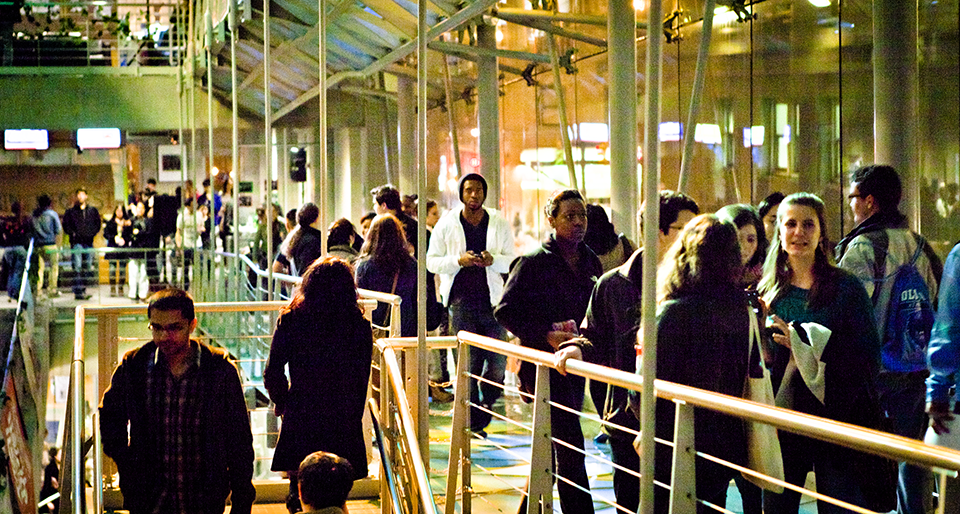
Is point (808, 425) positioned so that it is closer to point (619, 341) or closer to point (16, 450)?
point (619, 341)

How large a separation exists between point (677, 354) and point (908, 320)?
4.91 feet

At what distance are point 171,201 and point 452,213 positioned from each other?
49.2ft

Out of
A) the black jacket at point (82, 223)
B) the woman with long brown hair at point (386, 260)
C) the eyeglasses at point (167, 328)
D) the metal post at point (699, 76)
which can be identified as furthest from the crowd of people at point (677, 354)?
the black jacket at point (82, 223)

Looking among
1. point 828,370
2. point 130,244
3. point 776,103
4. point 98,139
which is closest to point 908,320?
point 828,370

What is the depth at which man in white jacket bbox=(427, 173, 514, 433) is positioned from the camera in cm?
753

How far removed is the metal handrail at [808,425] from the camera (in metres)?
2.27

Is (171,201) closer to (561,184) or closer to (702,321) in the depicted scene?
(561,184)

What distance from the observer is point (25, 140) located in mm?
33344

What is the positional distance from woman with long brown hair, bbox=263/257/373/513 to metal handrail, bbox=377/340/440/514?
167 millimetres

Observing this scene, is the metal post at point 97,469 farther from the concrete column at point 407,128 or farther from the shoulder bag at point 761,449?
the concrete column at point 407,128

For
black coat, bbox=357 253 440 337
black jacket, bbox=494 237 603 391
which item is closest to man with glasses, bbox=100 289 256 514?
black jacket, bbox=494 237 603 391

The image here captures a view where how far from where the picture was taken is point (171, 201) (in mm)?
21484

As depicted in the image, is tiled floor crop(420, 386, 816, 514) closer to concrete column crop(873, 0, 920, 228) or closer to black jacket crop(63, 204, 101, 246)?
concrete column crop(873, 0, 920, 228)

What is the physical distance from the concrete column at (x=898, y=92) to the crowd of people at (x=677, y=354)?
7.58 ft
